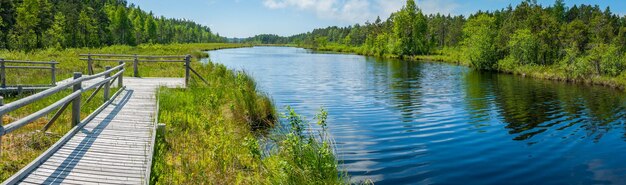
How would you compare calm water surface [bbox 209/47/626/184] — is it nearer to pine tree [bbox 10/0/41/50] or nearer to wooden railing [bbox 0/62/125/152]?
wooden railing [bbox 0/62/125/152]

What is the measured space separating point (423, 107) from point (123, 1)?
169 m

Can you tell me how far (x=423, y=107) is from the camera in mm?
21328

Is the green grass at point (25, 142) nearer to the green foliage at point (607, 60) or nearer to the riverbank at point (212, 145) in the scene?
the riverbank at point (212, 145)

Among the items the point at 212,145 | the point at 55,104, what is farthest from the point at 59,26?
the point at 55,104

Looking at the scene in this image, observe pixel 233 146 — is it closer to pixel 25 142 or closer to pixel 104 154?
pixel 104 154

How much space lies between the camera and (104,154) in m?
8.41

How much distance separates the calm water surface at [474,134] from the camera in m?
10.8

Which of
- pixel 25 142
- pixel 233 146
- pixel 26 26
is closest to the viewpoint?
pixel 25 142

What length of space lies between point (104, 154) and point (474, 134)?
11.6 meters

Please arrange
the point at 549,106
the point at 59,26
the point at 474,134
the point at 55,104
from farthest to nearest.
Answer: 1. the point at 59,26
2. the point at 549,106
3. the point at 474,134
4. the point at 55,104

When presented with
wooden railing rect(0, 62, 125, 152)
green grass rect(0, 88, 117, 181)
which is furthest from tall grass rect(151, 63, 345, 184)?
green grass rect(0, 88, 117, 181)

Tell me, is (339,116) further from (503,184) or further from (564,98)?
(564,98)

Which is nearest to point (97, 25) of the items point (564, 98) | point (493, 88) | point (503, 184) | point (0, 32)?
→ point (0, 32)

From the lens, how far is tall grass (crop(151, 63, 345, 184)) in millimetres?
7797
